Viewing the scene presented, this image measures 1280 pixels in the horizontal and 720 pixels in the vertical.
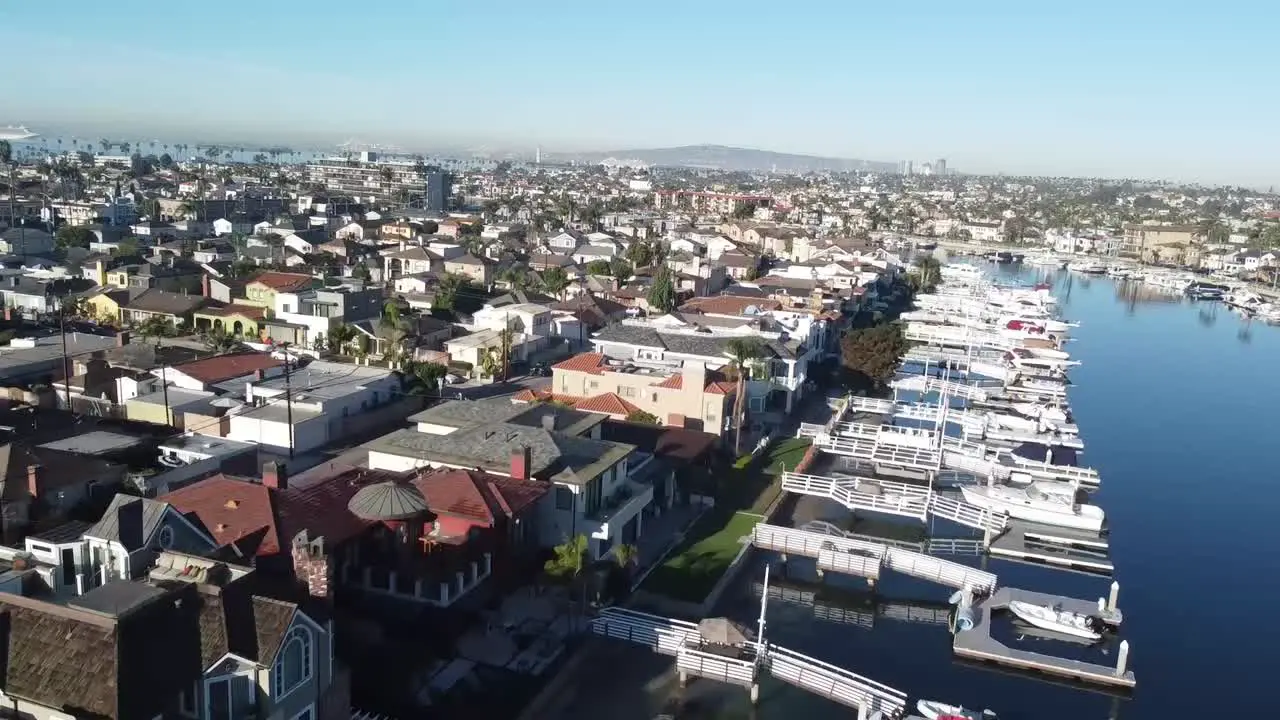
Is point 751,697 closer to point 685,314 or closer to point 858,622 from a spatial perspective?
point 858,622

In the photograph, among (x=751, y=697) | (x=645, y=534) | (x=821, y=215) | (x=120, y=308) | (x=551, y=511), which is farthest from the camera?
(x=821, y=215)

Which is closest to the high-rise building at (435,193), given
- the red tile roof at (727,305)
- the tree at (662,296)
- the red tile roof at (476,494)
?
the tree at (662,296)

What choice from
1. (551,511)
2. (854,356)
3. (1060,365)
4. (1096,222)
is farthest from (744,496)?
(1096,222)

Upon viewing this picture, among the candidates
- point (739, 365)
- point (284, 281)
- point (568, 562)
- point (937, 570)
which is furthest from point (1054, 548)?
point (284, 281)

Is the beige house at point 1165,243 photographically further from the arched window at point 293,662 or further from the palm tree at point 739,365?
the arched window at point 293,662

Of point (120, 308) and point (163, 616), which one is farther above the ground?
point (163, 616)

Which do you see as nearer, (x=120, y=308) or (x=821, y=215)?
(x=120, y=308)

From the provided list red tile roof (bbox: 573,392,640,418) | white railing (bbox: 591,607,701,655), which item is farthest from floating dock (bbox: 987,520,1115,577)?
white railing (bbox: 591,607,701,655)

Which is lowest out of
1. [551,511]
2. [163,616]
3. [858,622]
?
[858,622]
